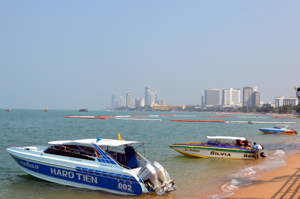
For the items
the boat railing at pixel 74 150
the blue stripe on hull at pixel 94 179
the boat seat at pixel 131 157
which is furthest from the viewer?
the boat seat at pixel 131 157

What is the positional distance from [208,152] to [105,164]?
12546mm

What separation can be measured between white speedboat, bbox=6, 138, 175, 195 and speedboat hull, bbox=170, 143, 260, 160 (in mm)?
10231

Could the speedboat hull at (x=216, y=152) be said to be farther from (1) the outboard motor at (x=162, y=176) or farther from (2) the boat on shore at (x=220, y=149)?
(1) the outboard motor at (x=162, y=176)

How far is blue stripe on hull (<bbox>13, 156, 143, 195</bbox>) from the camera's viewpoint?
12633 millimetres

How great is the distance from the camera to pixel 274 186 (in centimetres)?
1387

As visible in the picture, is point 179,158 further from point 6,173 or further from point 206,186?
point 6,173

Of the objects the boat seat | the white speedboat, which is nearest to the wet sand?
the white speedboat

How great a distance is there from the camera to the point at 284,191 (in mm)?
12734

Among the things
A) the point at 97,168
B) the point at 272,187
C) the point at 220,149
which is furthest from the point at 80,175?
the point at 220,149

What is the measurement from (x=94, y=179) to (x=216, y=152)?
13.1 m

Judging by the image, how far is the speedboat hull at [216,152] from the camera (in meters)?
23.1

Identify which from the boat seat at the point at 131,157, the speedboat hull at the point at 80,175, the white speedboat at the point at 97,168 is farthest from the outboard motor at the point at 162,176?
the boat seat at the point at 131,157

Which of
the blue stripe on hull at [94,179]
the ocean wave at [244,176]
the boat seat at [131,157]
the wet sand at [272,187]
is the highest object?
the boat seat at [131,157]

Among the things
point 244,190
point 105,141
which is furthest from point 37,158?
point 244,190
